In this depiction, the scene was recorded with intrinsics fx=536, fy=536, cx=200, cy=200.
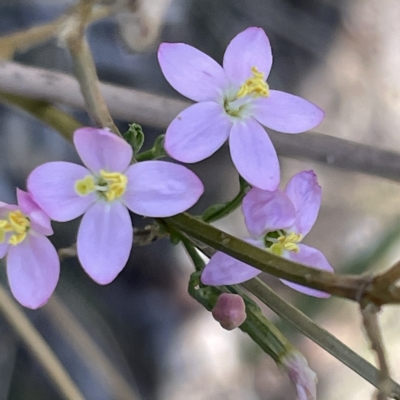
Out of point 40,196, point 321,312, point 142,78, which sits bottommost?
point 321,312

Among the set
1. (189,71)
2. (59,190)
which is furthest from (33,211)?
(189,71)

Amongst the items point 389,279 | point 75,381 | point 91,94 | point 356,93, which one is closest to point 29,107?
point 91,94

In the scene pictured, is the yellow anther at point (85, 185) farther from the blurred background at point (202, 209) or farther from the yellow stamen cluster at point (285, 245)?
the blurred background at point (202, 209)

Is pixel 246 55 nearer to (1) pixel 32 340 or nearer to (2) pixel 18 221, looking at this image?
(2) pixel 18 221

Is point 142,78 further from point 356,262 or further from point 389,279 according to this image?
point 389,279

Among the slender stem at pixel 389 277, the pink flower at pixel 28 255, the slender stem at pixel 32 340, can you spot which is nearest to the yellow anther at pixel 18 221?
the pink flower at pixel 28 255

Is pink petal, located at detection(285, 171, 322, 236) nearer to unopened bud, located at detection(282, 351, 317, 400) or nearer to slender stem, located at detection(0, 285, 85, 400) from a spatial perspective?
unopened bud, located at detection(282, 351, 317, 400)
